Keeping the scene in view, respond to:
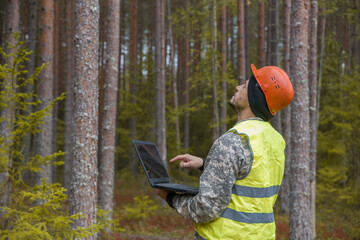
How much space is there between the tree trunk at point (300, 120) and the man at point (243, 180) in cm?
490

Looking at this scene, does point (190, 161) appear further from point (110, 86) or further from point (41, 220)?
point (110, 86)

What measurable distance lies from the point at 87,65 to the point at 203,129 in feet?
53.3

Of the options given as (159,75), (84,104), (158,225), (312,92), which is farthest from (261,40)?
(84,104)

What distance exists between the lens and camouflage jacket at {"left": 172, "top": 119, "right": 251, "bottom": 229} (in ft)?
7.65

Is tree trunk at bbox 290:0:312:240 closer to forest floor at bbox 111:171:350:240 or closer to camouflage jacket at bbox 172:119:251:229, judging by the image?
forest floor at bbox 111:171:350:240

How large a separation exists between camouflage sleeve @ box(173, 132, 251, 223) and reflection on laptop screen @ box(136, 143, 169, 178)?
1.39 feet

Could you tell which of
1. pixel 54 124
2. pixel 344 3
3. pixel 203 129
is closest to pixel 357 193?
pixel 344 3

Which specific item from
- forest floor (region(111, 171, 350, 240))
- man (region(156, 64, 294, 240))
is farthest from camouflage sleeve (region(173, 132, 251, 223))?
forest floor (region(111, 171, 350, 240))

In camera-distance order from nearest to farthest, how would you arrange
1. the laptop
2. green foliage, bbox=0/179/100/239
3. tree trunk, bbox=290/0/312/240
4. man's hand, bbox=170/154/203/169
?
the laptop < man's hand, bbox=170/154/203/169 < green foliage, bbox=0/179/100/239 < tree trunk, bbox=290/0/312/240

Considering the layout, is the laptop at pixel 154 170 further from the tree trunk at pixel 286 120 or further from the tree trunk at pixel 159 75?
the tree trunk at pixel 159 75

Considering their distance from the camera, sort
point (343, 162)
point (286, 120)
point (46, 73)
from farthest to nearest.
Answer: point (343, 162) < point (286, 120) < point (46, 73)

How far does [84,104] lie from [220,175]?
320 centimetres

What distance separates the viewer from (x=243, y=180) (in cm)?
241

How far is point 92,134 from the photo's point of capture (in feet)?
16.8
